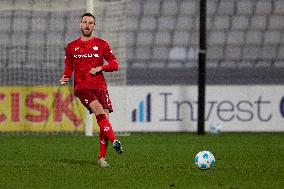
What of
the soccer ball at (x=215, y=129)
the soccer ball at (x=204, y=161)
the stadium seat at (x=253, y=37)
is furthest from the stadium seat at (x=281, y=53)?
the soccer ball at (x=204, y=161)

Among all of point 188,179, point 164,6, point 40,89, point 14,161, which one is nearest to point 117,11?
point 40,89

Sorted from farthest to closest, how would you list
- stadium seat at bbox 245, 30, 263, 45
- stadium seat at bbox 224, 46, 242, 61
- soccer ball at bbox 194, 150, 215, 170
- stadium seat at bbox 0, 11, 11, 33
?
stadium seat at bbox 245, 30, 263, 45 < stadium seat at bbox 224, 46, 242, 61 < stadium seat at bbox 0, 11, 11, 33 < soccer ball at bbox 194, 150, 215, 170

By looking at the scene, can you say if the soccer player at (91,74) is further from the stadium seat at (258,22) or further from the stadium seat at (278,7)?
the stadium seat at (278,7)

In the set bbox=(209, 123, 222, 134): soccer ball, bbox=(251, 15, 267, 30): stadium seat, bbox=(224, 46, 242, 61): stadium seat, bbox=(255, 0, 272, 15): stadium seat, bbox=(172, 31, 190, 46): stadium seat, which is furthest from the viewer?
bbox=(255, 0, 272, 15): stadium seat

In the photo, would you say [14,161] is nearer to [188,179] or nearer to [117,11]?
[188,179]

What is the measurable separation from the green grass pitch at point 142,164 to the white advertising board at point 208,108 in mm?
2121

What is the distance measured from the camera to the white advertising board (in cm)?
1777

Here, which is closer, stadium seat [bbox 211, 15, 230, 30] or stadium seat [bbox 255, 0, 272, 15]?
stadium seat [bbox 211, 15, 230, 30]

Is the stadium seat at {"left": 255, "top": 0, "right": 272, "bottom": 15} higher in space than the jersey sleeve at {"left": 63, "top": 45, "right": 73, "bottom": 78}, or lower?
higher

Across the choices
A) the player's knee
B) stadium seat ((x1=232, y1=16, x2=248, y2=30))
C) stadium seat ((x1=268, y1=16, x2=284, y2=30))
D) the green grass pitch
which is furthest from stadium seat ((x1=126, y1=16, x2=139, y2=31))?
the player's knee

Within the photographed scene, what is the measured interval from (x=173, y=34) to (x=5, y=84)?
4.75 metres

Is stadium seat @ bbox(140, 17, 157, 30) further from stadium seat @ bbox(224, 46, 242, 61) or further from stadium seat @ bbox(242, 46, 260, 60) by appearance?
stadium seat @ bbox(242, 46, 260, 60)

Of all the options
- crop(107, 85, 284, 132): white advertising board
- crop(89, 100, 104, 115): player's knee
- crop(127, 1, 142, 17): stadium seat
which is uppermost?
crop(127, 1, 142, 17): stadium seat

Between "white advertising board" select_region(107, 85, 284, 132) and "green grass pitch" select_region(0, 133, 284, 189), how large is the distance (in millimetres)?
2121
